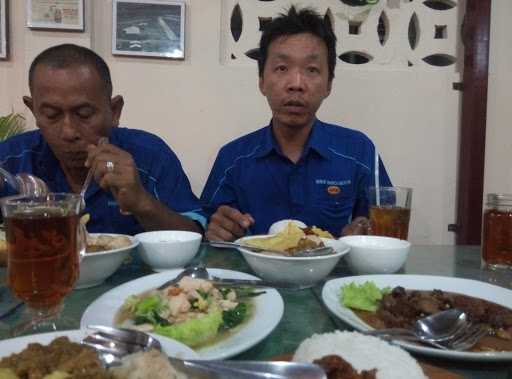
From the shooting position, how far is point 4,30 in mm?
2965

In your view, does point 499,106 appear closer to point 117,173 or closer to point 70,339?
point 117,173

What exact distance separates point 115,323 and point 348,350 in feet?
1.48

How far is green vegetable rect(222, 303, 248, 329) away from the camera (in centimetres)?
91

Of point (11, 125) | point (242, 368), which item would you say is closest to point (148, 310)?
point (242, 368)

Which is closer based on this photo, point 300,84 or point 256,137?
point 300,84

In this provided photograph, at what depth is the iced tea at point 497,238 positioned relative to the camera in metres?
1.40

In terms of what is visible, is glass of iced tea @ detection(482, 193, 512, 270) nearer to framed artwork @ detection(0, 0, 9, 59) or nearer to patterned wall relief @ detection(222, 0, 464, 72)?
patterned wall relief @ detection(222, 0, 464, 72)

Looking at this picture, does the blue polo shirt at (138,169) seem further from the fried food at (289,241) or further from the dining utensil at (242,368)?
the dining utensil at (242,368)

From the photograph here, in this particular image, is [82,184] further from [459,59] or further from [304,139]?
[459,59]

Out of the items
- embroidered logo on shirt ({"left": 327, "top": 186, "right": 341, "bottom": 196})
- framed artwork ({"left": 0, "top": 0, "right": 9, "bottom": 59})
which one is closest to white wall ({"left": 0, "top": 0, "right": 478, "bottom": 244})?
framed artwork ({"left": 0, "top": 0, "right": 9, "bottom": 59})

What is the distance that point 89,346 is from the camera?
27.7 inches

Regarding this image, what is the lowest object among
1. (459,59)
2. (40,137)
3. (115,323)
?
(115,323)

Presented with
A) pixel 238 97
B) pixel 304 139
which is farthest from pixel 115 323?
pixel 238 97

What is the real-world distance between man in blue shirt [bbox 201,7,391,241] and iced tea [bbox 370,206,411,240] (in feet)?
1.82
